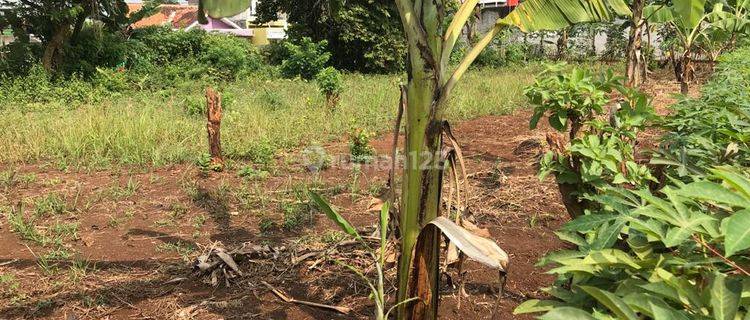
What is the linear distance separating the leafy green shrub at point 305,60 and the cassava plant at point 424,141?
11729mm

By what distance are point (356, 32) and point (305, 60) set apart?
2306mm

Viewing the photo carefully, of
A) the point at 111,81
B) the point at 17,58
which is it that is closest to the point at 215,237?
the point at 111,81

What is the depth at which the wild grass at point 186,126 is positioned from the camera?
559 cm

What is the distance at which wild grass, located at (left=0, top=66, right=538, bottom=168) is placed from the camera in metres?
5.59

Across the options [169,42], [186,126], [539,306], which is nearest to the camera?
[539,306]

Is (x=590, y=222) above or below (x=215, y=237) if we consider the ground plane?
above

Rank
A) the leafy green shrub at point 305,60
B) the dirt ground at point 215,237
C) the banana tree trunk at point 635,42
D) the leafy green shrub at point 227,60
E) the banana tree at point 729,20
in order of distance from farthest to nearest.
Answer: the leafy green shrub at point 227,60 < the leafy green shrub at point 305,60 < the banana tree at point 729,20 < the banana tree trunk at point 635,42 < the dirt ground at point 215,237

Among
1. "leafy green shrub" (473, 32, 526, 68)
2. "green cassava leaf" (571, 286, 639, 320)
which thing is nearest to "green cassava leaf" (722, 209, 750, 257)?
"green cassava leaf" (571, 286, 639, 320)

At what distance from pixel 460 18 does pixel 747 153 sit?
3.60 feet

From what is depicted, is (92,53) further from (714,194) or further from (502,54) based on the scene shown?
(714,194)

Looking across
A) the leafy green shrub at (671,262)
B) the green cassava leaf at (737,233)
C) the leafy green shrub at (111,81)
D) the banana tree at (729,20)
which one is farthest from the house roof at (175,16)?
the green cassava leaf at (737,233)

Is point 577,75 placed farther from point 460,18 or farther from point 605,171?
point 460,18

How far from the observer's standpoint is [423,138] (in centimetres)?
199

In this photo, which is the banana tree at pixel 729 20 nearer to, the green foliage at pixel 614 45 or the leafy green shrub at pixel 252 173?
the leafy green shrub at pixel 252 173
